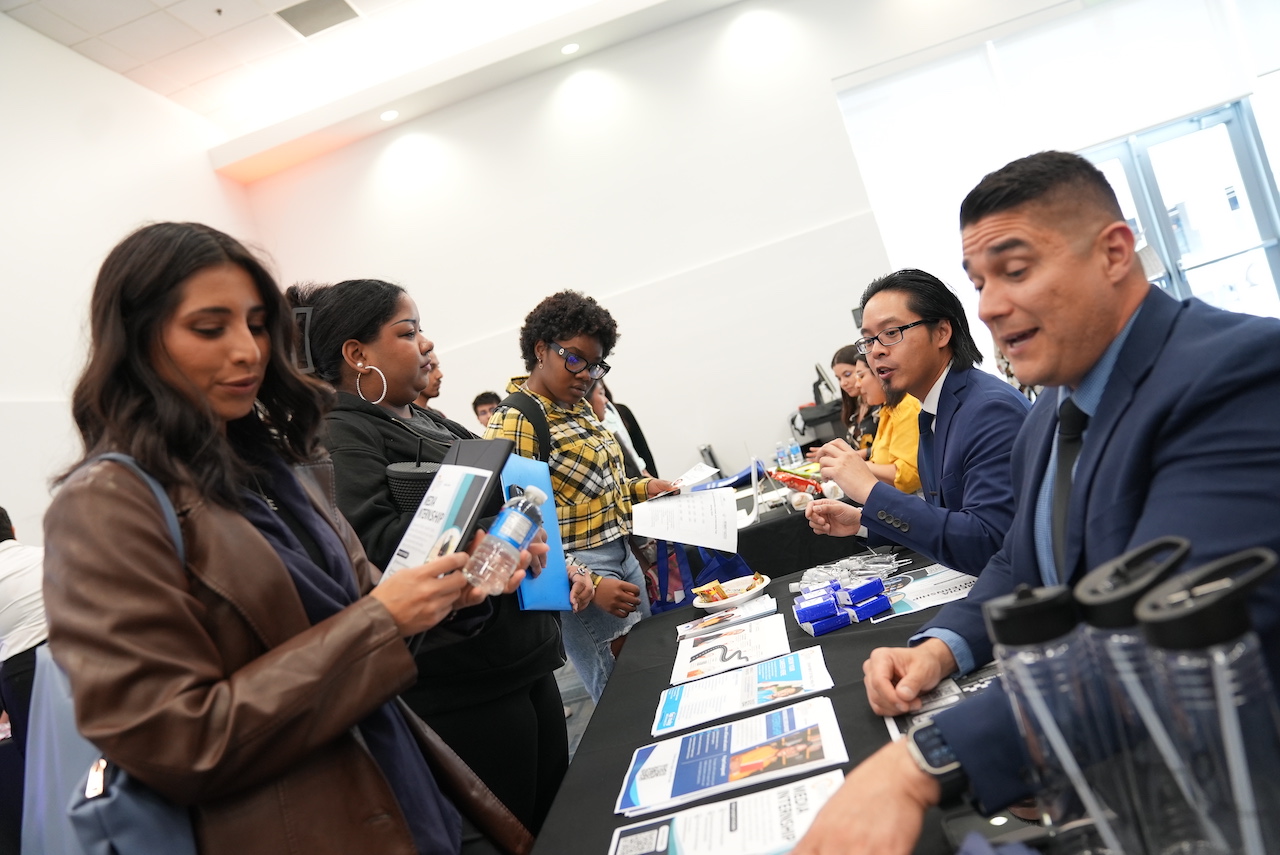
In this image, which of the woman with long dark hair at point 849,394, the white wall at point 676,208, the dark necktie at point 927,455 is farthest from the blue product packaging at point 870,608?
the white wall at point 676,208

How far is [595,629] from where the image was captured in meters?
2.68

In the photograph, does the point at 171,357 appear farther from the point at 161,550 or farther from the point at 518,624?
the point at 518,624

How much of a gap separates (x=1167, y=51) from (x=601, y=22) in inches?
191

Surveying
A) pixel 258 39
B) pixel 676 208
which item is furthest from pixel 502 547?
pixel 258 39

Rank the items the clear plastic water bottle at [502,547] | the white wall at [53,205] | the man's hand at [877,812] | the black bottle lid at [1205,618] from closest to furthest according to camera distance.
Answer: the black bottle lid at [1205,618]
the man's hand at [877,812]
the clear plastic water bottle at [502,547]
the white wall at [53,205]

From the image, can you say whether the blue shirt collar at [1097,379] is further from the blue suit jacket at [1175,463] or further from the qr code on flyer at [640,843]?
the qr code on flyer at [640,843]

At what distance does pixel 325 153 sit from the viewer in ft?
24.0

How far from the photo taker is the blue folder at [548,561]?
1.68 m

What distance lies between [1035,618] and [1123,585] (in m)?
0.10

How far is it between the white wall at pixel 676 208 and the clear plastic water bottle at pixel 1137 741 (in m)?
6.15

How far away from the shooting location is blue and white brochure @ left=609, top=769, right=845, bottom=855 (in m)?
Result: 0.98

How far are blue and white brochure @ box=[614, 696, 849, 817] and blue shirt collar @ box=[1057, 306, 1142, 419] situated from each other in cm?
59

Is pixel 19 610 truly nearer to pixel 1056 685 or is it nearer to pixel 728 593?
pixel 728 593

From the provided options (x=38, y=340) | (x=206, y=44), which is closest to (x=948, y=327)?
(x=38, y=340)
